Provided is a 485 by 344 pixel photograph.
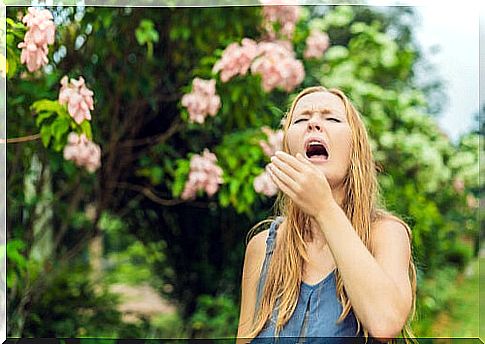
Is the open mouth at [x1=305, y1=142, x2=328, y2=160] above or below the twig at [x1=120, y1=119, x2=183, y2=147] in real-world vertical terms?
below

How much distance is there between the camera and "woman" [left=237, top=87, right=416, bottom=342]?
2355 millimetres

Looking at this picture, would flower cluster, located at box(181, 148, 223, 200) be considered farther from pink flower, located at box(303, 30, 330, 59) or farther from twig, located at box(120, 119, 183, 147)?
pink flower, located at box(303, 30, 330, 59)

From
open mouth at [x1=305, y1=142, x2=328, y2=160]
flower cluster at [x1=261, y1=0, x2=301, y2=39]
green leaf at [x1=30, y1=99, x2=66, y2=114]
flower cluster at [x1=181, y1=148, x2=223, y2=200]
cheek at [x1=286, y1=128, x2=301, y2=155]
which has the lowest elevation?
flower cluster at [x1=181, y1=148, x2=223, y2=200]

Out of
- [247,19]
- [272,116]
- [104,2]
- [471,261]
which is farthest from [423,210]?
[104,2]

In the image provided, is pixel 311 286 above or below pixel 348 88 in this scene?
below

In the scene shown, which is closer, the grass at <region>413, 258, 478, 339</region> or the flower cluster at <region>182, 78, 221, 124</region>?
the flower cluster at <region>182, 78, 221, 124</region>

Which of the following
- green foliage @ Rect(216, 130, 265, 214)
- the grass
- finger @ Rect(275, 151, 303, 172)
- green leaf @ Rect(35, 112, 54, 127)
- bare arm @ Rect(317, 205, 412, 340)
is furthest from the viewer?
the grass

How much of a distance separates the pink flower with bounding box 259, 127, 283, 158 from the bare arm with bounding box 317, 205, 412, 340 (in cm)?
135

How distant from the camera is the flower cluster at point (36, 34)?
308 centimetres

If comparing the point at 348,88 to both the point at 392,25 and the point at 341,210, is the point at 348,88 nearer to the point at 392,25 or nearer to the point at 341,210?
the point at 392,25

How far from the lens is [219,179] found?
3.85 metres

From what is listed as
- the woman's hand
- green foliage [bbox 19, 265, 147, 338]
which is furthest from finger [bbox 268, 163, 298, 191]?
green foliage [bbox 19, 265, 147, 338]

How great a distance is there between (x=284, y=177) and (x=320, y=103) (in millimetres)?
297

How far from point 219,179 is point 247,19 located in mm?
680
